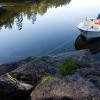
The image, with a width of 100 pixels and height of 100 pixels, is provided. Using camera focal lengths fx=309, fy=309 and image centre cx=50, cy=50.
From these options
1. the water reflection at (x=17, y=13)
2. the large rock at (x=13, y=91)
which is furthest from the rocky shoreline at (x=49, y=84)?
the water reflection at (x=17, y=13)

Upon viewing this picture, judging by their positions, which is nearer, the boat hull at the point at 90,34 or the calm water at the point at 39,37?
the calm water at the point at 39,37

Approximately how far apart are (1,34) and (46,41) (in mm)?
9993

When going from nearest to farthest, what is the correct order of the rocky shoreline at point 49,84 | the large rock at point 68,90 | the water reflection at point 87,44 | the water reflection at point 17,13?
the large rock at point 68,90 < the rocky shoreline at point 49,84 < the water reflection at point 87,44 < the water reflection at point 17,13

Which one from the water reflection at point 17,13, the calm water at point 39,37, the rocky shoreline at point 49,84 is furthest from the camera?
the water reflection at point 17,13

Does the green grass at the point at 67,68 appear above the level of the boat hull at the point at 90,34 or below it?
above

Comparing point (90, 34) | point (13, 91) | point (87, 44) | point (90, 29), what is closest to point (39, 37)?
point (87, 44)

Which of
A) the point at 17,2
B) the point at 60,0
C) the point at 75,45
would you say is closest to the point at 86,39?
the point at 75,45

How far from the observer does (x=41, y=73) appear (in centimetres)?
1476

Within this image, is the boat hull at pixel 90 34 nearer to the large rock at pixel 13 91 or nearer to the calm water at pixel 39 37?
the calm water at pixel 39 37

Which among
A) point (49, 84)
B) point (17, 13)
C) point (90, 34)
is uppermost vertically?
point (49, 84)

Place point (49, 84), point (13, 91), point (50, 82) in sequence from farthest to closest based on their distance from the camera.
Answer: point (13, 91) < point (50, 82) < point (49, 84)

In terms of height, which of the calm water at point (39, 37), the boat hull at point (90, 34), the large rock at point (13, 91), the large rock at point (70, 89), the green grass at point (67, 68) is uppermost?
the large rock at point (70, 89)

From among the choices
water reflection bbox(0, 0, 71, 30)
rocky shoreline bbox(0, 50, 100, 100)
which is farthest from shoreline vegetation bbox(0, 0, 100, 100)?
water reflection bbox(0, 0, 71, 30)

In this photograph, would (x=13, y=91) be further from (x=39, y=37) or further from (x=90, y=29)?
(x=39, y=37)
